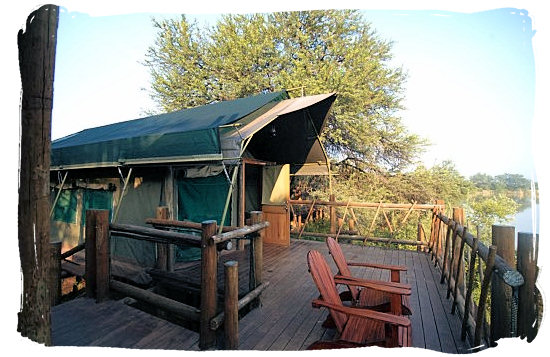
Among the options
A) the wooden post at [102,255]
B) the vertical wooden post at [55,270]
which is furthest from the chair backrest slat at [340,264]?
the vertical wooden post at [55,270]

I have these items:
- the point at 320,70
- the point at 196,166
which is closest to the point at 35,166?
the point at 196,166

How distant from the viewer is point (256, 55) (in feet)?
39.4

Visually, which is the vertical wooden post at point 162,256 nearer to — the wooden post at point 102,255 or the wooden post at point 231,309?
the wooden post at point 102,255

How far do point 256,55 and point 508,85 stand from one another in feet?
37.5

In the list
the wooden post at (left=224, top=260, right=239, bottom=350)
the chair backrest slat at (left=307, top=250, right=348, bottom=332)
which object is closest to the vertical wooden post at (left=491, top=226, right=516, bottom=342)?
the chair backrest slat at (left=307, top=250, right=348, bottom=332)

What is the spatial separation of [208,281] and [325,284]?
1.13 m

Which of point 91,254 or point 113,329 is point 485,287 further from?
point 91,254

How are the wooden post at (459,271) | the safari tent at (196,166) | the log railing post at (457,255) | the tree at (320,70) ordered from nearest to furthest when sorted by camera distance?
the wooden post at (459,271)
the log railing post at (457,255)
the safari tent at (196,166)
the tree at (320,70)

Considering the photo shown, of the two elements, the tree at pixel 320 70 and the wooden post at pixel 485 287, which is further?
the tree at pixel 320 70

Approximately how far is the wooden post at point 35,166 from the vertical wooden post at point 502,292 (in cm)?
299

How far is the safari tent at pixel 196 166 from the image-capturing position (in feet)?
12.9

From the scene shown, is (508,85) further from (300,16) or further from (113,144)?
(300,16)

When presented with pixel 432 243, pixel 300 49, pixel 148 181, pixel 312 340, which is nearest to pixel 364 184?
pixel 432 243

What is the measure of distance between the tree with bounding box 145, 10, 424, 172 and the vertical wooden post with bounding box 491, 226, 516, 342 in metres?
9.09
